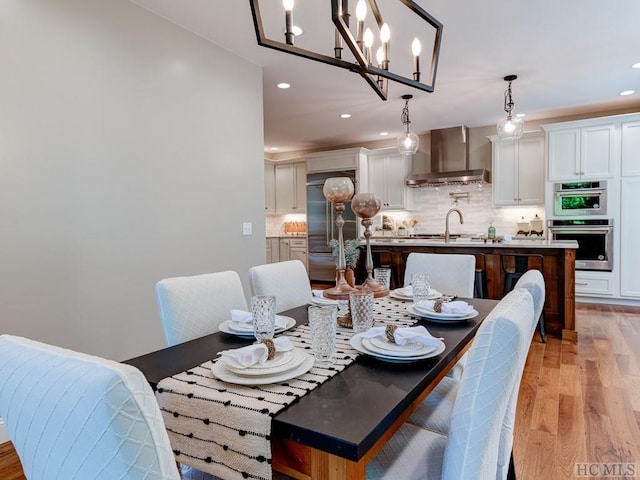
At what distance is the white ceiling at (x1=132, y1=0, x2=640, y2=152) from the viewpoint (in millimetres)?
2746

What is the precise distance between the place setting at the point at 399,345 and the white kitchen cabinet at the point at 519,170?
5.27m

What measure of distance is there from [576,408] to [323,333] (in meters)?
2.06

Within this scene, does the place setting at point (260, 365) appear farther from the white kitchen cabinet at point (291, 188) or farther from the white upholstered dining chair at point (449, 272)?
the white kitchen cabinet at point (291, 188)

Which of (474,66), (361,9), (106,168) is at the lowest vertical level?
(106,168)

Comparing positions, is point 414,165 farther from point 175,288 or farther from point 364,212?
point 175,288

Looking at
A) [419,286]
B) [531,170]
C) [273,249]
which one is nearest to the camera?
[419,286]

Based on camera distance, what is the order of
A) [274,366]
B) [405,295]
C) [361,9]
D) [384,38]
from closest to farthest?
[274,366], [361,9], [384,38], [405,295]

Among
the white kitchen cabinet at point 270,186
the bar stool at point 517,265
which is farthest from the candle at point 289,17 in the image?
the white kitchen cabinet at point 270,186

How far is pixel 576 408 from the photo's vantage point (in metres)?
2.34

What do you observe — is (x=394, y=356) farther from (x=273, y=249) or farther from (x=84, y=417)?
(x=273, y=249)

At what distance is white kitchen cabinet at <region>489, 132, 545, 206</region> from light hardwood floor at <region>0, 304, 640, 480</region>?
2.45 meters

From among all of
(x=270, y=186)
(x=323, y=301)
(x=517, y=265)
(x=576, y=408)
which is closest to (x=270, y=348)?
(x=323, y=301)

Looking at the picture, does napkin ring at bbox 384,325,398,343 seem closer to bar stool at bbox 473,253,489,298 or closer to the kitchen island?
bar stool at bbox 473,253,489,298

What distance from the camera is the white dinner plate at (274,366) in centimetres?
100
